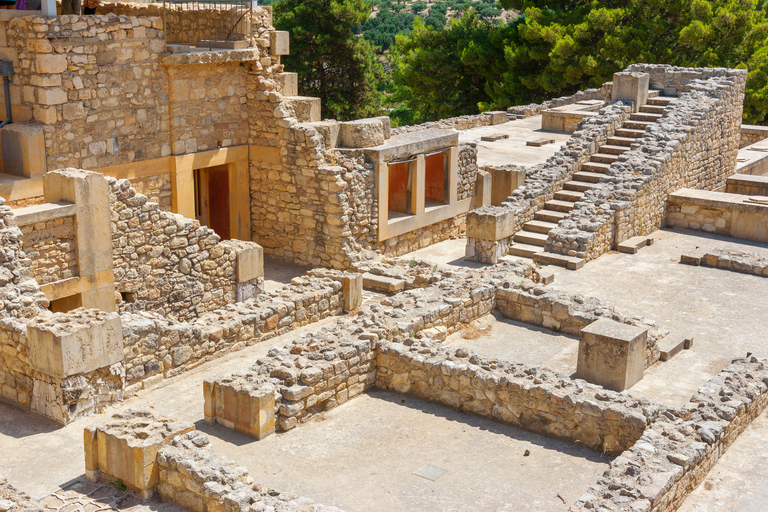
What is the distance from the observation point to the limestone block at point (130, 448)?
896 centimetres

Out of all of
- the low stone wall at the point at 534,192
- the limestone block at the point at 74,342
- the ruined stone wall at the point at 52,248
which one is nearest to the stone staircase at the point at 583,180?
the low stone wall at the point at 534,192

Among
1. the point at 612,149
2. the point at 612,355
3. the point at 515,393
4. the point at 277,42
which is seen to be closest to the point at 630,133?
the point at 612,149

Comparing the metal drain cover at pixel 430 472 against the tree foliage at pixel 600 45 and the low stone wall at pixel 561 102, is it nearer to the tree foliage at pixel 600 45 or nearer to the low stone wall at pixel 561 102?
the low stone wall at pixel 561 102

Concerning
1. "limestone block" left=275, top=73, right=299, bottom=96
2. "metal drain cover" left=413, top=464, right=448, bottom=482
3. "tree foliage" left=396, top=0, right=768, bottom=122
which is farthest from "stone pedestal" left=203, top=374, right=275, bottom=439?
"tree foliage" left=396, top=0, right=768, bottom=122

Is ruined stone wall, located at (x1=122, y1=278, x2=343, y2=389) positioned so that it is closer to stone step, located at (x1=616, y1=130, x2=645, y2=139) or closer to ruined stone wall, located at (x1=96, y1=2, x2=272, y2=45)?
ruined stone wall, located at (x1=96, y1=2, x2=272, y2=45)

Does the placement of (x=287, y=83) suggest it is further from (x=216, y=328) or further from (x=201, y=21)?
(x=216, y=328)

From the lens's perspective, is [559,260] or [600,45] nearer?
[559,260]

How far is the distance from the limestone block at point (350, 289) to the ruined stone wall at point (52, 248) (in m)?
4.17

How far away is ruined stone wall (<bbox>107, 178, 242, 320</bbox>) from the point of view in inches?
509

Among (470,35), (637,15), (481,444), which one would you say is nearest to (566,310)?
(481,444)

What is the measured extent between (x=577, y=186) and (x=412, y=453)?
11204 millimetres

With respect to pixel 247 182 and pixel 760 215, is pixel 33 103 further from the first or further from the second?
pixel 760 215

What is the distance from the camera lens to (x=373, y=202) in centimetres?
1680

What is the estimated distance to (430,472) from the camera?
966 centimetres
